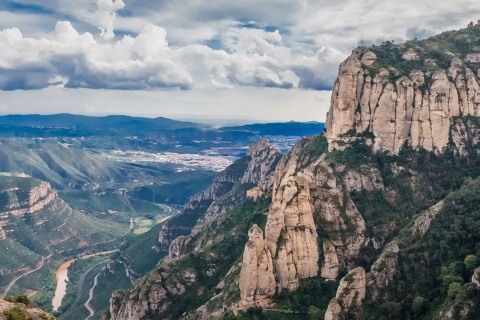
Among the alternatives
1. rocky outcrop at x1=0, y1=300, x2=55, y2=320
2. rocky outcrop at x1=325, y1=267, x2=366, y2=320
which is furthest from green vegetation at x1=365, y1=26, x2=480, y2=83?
rocky outcrop at x1=0, y1=300, x2=55, y2=320

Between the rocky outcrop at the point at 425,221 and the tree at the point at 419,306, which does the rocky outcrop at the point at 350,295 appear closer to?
the tree at the point at 419,306

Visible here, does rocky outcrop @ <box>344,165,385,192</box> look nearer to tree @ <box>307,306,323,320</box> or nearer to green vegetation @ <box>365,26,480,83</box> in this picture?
green vegetation @ <box>365,26,480,83</box>

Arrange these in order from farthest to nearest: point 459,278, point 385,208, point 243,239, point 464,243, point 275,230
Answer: point 243,239 < point 385,208 < point 275,230 < point 464,243 < point 459,278

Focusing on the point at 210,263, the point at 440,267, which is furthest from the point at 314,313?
the point at 210,263

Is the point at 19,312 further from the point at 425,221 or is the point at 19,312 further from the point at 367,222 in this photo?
the point at 367,222

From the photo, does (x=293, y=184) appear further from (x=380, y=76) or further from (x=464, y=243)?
(x=380, y=76)

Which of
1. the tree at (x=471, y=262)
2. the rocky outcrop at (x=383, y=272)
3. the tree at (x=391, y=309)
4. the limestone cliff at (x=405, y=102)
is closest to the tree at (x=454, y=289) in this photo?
the tree at (x=471, y=262)

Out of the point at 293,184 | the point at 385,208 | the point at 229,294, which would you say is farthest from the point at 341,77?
the point at 229,294
